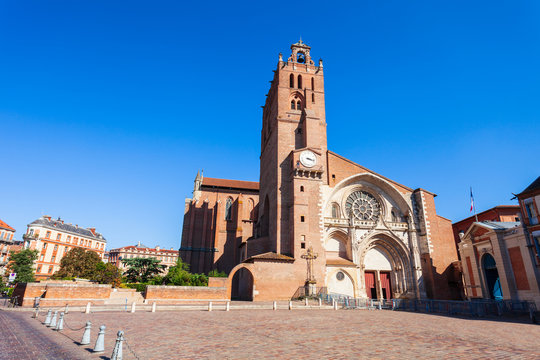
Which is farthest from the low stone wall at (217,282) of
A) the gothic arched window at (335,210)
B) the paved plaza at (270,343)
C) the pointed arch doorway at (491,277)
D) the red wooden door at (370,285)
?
the pointed arch doorway at (491,277)

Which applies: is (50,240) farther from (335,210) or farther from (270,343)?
(270,343)

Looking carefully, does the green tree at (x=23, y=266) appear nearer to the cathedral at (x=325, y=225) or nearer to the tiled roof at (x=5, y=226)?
the tiled roof at (x=5, y=226)

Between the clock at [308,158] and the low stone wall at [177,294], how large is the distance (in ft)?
48.1

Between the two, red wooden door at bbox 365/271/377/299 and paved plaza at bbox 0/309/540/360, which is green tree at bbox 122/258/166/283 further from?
paved plaza at bbox 0/309/540/360

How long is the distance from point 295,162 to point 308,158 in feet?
5.11

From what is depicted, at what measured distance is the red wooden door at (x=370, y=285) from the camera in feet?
99.7

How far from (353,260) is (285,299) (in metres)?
8.46

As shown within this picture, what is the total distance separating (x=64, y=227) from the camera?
2461 inches

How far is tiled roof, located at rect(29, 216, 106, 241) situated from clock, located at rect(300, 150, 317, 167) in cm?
5504

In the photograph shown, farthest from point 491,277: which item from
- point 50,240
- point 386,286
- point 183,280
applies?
point 50,240

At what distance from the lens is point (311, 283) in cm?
2527

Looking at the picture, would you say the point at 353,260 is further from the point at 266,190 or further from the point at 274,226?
the point at 266,190

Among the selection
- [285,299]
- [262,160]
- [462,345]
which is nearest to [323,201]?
[285,299]

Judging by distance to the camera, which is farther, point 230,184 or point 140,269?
point 230,184
